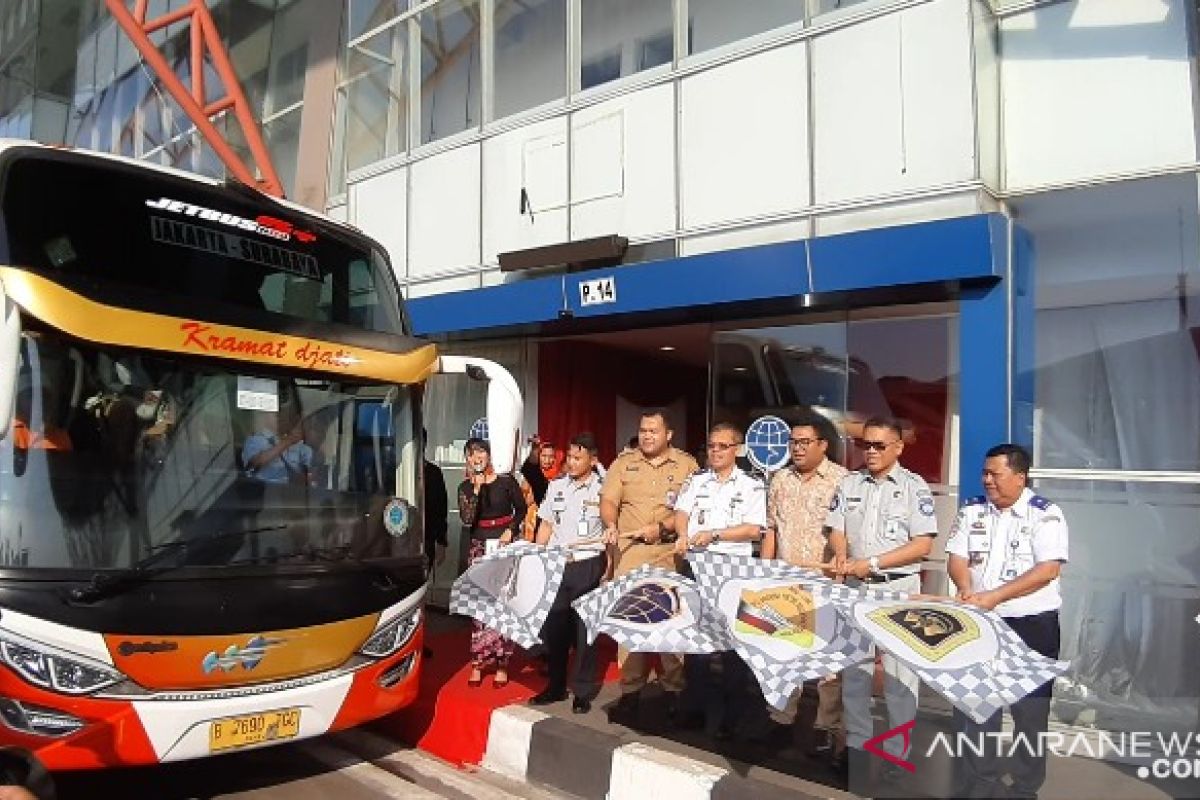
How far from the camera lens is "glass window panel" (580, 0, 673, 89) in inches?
326

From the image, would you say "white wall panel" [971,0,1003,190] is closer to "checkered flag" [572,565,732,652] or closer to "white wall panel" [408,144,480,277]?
"checkered flag" [572,565,732,652]

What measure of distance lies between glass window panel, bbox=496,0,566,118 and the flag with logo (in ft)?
22.1

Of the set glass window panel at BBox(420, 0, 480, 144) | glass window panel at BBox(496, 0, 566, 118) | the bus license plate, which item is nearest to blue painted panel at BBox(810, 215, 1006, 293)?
glass window panel at BBox(496, 0, 566, 118)

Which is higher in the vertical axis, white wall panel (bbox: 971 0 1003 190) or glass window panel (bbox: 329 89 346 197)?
glass window panel (bbox: 329 89 346 197)

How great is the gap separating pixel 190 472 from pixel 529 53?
671cm

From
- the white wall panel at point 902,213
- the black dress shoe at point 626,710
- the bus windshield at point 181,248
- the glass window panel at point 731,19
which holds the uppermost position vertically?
the glass window panel at point 731,19

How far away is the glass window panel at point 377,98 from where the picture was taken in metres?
11.0

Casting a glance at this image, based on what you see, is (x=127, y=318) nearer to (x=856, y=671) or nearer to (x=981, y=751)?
(x=856, y=671)

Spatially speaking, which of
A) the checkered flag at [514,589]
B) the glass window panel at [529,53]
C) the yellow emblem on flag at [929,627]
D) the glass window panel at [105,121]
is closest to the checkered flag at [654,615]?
the checkered flag at [514,589]

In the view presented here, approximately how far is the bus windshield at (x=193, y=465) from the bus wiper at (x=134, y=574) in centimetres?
2

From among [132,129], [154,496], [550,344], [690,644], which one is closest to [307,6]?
[132,129]

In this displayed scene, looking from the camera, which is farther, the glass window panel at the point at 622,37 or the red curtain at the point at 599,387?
the red curtain at the point at 599,387

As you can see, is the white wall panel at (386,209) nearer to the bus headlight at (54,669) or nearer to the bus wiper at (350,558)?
the bus wiper at (350,558)

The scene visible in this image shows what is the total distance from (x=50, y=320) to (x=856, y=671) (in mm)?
4336
